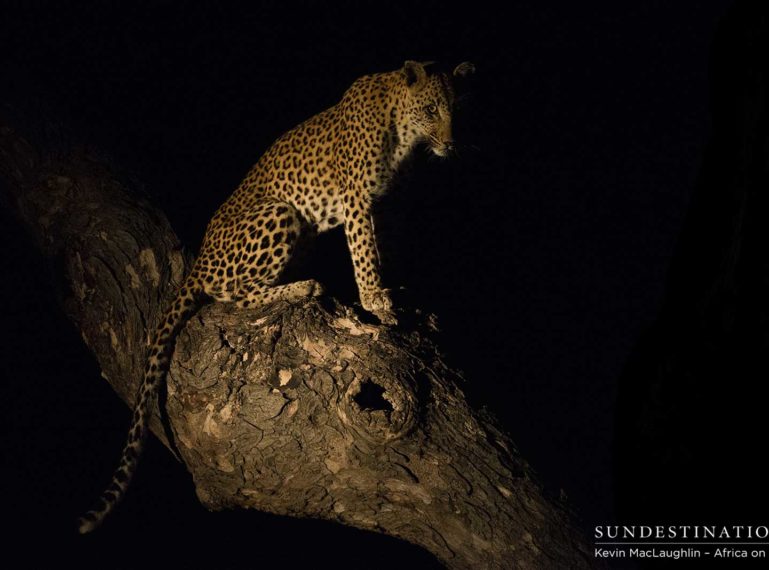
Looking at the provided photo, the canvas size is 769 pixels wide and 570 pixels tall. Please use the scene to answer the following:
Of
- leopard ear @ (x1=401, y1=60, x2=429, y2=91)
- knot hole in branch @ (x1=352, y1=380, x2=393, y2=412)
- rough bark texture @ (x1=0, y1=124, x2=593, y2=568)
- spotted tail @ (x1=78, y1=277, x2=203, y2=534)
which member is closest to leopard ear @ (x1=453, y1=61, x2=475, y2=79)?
leopard ear @ (x1=401, y1=60, x2=429, y2=91)

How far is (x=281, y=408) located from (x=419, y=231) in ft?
7.00

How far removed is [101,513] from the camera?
3.79 metres

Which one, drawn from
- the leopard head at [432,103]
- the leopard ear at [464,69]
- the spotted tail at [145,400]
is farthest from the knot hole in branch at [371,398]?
the leopard ear at [464,69]

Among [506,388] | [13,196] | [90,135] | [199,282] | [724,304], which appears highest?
[90,135]

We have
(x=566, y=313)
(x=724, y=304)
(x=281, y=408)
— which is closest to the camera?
(x=724, y=304)

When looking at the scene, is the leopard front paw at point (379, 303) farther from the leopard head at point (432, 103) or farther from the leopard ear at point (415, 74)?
the leopard ear at point (415, 74)

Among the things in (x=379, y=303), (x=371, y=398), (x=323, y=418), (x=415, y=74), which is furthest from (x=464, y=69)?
(x=323, y=418)

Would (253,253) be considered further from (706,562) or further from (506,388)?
(706,562)

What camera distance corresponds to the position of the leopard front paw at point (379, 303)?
396cm

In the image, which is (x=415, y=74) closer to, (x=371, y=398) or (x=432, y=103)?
(x=432, y=103)

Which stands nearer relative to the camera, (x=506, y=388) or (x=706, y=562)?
(x=706, y=562)

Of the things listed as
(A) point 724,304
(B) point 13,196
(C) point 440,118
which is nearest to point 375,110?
(C) point 440,118

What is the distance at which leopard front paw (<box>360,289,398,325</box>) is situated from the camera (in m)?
3.96

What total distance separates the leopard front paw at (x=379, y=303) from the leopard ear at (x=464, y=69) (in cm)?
132
